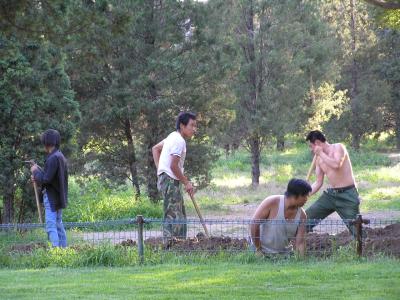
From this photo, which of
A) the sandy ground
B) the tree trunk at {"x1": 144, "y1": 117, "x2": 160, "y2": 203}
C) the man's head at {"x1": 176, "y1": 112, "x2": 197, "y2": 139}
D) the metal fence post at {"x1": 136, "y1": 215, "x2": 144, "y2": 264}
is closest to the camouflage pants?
the sandy ground

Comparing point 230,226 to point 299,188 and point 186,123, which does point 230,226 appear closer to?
point 186,123

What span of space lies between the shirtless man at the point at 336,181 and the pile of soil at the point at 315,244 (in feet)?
1.59

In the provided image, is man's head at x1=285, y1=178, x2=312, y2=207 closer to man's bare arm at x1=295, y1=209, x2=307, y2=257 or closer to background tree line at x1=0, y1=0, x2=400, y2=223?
man's bare arm at x1=295, y1=209, x2=307, y2=257

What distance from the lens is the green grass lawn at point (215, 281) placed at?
6.06m

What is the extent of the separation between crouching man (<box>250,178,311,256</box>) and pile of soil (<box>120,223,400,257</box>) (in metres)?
0.40

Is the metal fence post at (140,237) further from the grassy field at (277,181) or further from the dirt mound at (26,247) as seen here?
→ the grassy field at (277,181)

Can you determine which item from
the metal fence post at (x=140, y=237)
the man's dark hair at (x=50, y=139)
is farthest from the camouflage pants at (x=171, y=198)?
the man's dark hair at (x=50, y=139)

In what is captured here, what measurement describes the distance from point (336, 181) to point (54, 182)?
361 centimetres

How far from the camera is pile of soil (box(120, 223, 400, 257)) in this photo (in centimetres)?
823

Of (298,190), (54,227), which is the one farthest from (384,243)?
(54,227)

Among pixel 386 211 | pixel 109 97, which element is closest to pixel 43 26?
pixel 109 97

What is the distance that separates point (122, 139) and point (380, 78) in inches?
972

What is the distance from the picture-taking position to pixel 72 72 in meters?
17.3

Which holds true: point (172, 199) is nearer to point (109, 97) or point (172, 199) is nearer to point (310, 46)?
point (109, 97)
